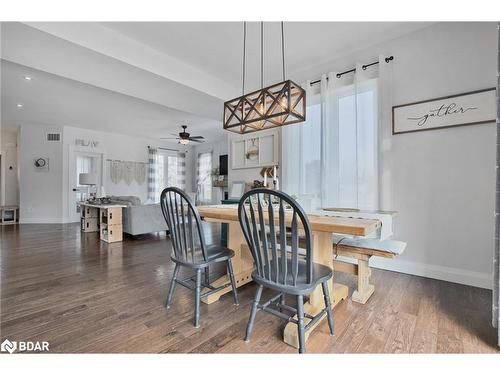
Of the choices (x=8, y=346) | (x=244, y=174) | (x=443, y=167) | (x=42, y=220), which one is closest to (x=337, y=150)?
(x=443, y=167)

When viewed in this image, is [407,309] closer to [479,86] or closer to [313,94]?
[479,86]

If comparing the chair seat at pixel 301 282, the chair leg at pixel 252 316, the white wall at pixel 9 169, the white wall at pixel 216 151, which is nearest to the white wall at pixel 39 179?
the white wall at pixel 9 169

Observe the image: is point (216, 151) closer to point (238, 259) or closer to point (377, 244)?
point (238, 259)

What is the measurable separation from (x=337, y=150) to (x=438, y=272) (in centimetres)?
167

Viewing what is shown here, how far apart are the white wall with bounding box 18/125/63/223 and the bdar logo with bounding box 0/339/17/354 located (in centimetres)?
587

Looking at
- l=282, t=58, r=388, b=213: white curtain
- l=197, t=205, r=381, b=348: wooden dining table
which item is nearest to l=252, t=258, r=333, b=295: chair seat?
l=197, t=205, r=381, b=348: wooden dining table

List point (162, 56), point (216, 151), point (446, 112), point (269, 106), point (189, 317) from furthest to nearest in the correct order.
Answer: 1. point (216, 151)
2. point (162, 56)
3. point (446, 112)
4. point (269, 106)
5. point (189, 317)

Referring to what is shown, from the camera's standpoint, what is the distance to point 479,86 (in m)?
2.25

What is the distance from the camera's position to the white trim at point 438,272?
2.22m

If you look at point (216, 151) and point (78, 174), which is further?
point (216, 151)

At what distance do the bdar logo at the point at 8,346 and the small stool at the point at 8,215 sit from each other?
6.23 metres

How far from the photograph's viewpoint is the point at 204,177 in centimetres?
848

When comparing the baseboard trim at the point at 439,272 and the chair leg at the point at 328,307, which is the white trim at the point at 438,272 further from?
the chair leg at the point at 328,307
